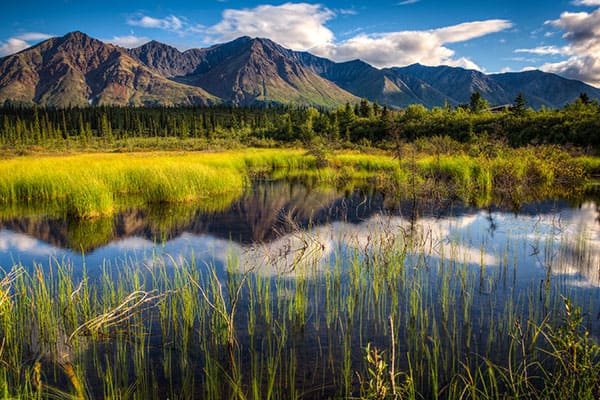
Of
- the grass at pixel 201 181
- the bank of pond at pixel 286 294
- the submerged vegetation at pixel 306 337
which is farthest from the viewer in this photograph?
the grass at pixel 201 181

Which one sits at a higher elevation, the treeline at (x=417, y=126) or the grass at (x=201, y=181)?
the treeline at (x=417, y=126)

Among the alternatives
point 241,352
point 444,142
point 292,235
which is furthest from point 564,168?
point 241,352

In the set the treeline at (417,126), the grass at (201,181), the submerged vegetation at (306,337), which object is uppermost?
the treeline at (417,126)

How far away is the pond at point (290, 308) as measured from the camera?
4832 millimetres

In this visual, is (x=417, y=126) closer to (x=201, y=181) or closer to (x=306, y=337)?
(x=201, y=181)

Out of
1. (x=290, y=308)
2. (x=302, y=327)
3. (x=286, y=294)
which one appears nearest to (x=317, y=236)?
(x=286, y=294)

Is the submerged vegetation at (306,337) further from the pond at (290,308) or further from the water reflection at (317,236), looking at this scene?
the water reflection at (317,236)

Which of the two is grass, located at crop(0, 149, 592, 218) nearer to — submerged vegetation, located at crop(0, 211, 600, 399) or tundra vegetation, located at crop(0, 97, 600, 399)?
tundra vegetation, located at crop(0, 97, 600, 399)

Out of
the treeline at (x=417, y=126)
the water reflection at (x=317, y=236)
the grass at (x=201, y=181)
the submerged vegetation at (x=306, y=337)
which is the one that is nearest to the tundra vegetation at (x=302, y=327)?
the submerged vegetation at (x=306, y=337)

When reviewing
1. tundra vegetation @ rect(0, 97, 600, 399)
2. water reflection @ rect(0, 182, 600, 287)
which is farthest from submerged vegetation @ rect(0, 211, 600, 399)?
water reflection @ rect(0, 182, 600, 287)

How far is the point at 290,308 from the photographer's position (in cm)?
644

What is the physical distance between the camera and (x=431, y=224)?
13375 mm

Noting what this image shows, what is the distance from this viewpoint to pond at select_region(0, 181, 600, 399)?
4.83 meters

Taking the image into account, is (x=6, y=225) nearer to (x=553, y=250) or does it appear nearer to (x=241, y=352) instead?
(x=241, y=352)
